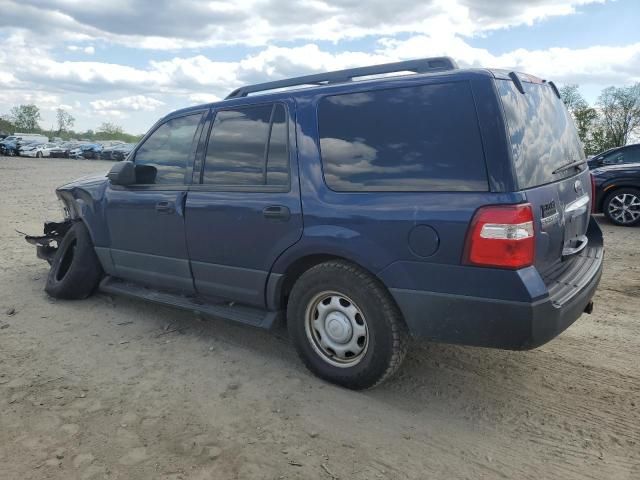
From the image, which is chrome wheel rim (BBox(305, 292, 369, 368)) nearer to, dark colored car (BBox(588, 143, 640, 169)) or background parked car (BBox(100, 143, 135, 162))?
dark colored car (BBox(588, 143, 640, 169))

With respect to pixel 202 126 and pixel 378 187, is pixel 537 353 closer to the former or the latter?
pixel 378 187

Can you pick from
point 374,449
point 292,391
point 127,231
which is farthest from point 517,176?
point 127,231

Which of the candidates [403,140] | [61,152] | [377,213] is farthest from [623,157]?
[61,152]

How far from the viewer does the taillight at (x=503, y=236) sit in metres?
2.72

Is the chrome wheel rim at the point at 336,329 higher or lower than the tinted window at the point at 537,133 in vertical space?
lower

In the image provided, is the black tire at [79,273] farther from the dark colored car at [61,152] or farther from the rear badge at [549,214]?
the dark colored car at [61,152]

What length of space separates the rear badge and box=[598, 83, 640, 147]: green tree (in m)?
30.3

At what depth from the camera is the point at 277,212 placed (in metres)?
3.54

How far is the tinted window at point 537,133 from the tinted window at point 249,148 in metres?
1.47

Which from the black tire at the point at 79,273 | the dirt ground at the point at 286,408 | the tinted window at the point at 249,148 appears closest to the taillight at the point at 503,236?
the dirt ground at the point at 286,408

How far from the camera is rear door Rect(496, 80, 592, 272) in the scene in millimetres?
2852

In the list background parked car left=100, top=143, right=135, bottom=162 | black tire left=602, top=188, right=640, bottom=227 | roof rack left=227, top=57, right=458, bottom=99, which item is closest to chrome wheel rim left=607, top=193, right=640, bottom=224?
black tire left=602, top=188, right=640, bottom=227

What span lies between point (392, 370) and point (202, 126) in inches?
93.8

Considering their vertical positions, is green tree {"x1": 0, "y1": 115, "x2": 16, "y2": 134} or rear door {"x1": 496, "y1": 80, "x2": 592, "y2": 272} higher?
green tree {"x1": 0, "y1": 115, "x2": 16, "y2": 134}
